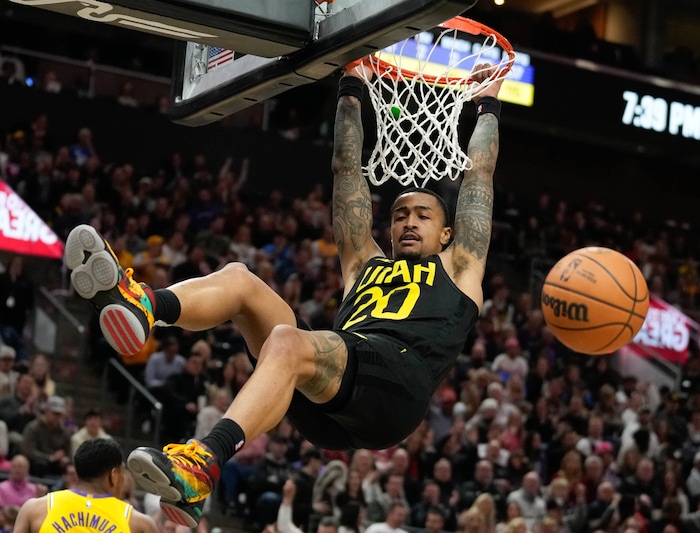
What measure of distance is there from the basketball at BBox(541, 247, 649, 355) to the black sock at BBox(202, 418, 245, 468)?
3.65 m

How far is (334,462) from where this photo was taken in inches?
452

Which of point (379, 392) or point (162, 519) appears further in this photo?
point (162, 519)

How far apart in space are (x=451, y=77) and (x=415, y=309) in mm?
1886

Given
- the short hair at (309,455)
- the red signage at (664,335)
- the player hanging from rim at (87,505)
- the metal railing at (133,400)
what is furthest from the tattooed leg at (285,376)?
the red signage at (664,335)

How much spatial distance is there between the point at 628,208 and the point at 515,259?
5323 millimetres

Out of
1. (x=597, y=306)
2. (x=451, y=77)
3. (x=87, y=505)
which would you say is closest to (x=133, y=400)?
(x=597, y=306)

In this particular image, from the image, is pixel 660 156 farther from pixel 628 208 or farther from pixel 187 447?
pixel 187 447

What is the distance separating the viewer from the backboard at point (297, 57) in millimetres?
5160

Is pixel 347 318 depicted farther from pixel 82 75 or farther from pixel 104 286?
pixel 82 75

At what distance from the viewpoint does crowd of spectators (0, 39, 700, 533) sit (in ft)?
37.1

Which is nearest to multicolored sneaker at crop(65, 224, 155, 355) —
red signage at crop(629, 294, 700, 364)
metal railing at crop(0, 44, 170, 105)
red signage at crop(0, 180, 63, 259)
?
red signage at crop(0, 180, 63, 259)

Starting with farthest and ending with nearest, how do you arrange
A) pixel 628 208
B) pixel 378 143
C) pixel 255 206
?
pixel 628 208, pixel 255 206, pixel 378 143

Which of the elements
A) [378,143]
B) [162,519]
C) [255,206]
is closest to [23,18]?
[255,206]

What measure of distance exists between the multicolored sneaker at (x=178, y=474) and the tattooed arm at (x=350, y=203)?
1.96m
